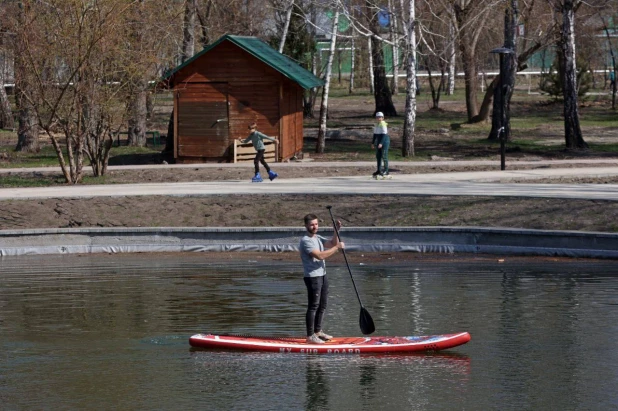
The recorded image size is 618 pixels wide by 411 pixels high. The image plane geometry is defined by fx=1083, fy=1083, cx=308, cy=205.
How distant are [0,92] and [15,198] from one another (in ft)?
76.8

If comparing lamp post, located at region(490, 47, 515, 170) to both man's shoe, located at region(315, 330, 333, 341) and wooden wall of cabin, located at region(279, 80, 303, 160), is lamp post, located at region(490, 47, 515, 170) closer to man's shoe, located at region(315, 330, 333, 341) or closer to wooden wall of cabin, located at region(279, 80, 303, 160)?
wooden wall of cabin, located at region(279, 80, 303, 160)

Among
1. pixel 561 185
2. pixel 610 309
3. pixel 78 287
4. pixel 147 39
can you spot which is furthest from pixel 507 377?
pixel 147 39

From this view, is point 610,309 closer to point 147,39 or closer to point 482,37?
point 147,39

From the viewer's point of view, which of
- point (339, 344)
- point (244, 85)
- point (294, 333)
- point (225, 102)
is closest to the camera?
point (339, 344)

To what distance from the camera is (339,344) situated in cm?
1316

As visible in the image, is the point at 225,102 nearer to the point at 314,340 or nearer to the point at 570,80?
the point at 570,80

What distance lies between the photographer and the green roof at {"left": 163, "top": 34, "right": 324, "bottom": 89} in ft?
121

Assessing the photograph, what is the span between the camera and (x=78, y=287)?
18.1 m

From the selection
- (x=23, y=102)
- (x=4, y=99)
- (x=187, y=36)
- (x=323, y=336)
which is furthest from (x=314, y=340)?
(x=4, y=99)

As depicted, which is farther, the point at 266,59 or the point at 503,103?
the point at 503,103

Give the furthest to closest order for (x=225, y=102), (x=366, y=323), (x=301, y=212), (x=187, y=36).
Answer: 1. (x=187, y=36)
2. (x=225, y=102)
3. (x=301, y=212)
4. (x=366, y=323)

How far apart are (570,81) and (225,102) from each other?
12.6 meters

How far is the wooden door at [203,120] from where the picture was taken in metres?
37.7

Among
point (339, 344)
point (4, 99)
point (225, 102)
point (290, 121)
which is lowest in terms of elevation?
point (339, 344)
